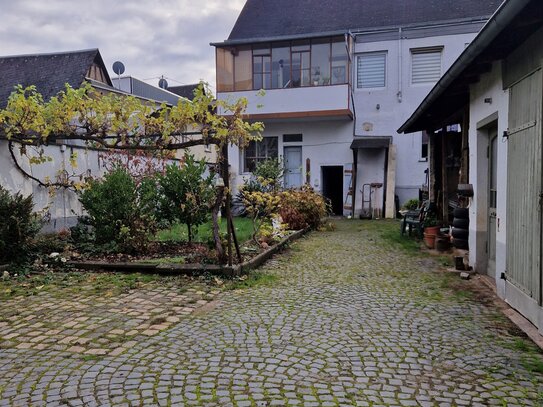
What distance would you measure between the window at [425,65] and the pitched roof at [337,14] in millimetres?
1468

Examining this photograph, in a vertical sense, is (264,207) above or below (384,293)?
above

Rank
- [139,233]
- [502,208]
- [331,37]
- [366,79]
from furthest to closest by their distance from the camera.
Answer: [366,79], [331,37], [139,233], [502,208]

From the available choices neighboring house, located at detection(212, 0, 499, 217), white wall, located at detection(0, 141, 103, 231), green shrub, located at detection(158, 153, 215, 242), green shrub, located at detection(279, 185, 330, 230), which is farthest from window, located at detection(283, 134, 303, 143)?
green shrub, located at detection(158, 153, 215, 242)

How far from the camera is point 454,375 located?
345 centimetres

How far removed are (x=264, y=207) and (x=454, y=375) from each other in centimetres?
678

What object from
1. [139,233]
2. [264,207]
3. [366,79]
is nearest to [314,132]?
[366,79]

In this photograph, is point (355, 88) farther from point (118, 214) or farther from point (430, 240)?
point (118, 214)

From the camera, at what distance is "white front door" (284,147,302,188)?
64.8 feet

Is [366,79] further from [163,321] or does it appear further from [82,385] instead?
[82,385]

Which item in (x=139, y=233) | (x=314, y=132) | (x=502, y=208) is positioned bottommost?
(x=139, y=233)

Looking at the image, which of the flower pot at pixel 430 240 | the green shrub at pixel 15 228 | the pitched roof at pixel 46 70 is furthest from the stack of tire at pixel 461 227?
the pitched roof at pixel 46 70

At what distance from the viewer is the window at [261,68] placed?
18312mm

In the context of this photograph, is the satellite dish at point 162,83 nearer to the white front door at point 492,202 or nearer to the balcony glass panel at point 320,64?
the balcony glass panel at point 320,64

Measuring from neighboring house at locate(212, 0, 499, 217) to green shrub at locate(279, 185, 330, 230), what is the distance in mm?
5450
